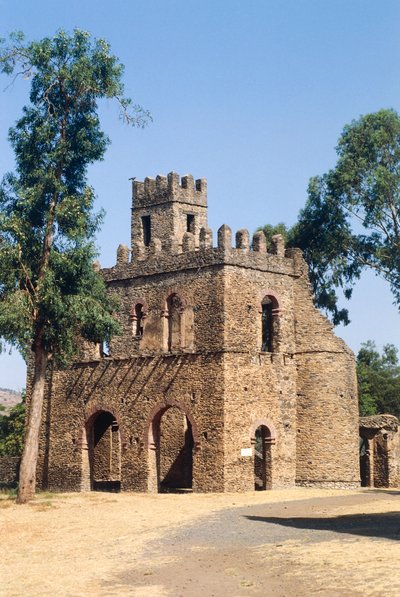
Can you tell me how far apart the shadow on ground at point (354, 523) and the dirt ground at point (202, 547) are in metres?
0.03

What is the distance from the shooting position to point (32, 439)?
31172mm

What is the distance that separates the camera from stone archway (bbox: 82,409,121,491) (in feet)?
125

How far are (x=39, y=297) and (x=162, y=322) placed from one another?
7.11 metres

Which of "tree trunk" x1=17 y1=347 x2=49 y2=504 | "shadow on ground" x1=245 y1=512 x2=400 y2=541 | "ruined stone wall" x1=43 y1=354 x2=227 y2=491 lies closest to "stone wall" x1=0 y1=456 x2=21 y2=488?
"ruined stone wall" x1=43 y1=354 x2=227 y2=491

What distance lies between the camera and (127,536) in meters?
22.4

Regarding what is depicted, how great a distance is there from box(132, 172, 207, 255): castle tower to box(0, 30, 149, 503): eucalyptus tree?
13.8m

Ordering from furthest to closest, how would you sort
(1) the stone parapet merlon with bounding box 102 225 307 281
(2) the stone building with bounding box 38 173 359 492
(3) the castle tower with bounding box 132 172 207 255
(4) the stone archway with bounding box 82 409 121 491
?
(3) the castle tower with bounding box 132 172 207 255 → (4) the stone archway with bounding box 82 409 121 491 → (1) the stone parapet merlon with bounding box 102 225 307 281 → (2) the stone building with bounding box 38 173 359 492

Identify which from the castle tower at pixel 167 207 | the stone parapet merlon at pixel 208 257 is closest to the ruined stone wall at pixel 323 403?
the stone parapet merlon at pixel 208 257

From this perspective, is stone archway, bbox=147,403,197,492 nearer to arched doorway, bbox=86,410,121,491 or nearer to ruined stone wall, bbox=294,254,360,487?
arched doorway, bbox=86,410,121,491

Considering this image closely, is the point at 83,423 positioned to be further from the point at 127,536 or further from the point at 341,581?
the point at 341,581

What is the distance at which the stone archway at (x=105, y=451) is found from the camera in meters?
38.1

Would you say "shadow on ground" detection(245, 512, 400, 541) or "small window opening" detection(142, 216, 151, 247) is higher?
"small window opening" detection(142, 216, 151, 247)

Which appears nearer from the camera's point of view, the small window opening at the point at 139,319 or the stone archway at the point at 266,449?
the stone archway at the point at 266,449

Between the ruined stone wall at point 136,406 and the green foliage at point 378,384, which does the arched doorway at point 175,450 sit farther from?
the green foliage at point 378,384
